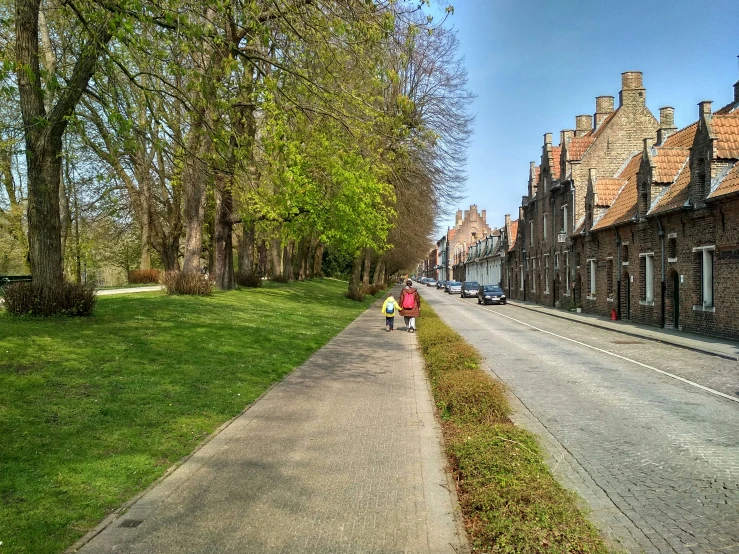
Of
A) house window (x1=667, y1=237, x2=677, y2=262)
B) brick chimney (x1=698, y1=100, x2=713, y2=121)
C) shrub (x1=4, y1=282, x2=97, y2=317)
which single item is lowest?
shrub (x1=4, y1=282, x2=97, y2=317)

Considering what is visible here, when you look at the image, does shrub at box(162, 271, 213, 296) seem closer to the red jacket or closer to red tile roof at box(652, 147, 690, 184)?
the red jacket

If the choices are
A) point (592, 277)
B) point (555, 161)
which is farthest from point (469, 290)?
point (592, 277)

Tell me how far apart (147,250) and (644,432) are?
3643 cm

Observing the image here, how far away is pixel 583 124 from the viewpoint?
4559cm

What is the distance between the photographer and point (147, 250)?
39.2 metres

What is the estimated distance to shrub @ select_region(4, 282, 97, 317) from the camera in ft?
39.5

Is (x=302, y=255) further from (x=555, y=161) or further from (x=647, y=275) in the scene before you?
(x=647, y=275)

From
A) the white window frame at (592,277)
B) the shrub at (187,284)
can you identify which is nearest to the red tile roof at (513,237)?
the white window frame at (592,277)

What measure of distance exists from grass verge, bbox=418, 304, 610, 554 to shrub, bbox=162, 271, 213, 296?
15.6m

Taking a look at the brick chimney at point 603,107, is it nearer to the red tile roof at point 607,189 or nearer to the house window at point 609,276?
the red tile roof at point 607,189

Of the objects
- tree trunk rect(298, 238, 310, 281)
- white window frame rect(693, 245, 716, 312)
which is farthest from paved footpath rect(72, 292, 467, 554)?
tree trunk rect(298, 238, 310, 281)

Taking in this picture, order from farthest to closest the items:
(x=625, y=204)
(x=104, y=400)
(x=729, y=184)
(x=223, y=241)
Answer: (x=625, y=204), (x=223, y=241), (x=729, y=184), (x=104, y=400)

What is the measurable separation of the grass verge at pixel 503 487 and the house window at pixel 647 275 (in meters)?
21.2

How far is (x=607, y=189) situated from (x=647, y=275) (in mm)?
8715
